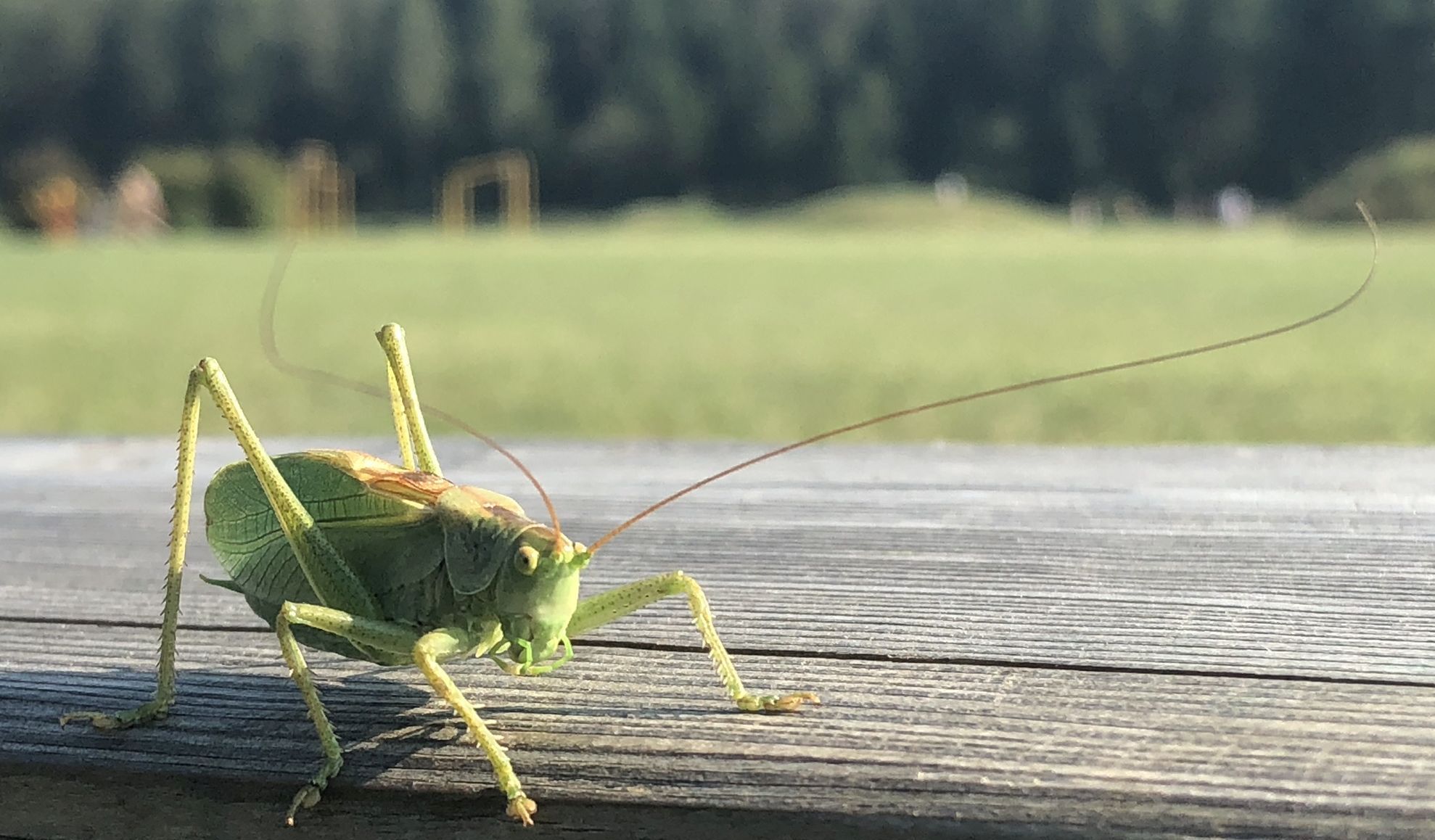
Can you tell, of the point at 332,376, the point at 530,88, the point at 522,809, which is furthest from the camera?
the point at 530,88

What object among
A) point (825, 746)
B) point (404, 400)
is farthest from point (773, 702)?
point (404, 400)

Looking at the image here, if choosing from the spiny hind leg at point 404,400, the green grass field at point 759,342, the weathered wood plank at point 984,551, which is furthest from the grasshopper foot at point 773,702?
the green grass field at point 759,342

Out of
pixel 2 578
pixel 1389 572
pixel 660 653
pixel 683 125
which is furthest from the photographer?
pixel 683 125

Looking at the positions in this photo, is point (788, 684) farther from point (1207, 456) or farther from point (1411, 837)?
point (1207, 456)

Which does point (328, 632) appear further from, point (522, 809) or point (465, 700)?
point (522, 809)

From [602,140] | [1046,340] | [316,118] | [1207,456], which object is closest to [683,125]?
[602,140]

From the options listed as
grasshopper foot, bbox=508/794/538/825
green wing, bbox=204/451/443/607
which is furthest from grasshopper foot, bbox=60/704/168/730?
grasshopper foot, bbox=508/794/538/825

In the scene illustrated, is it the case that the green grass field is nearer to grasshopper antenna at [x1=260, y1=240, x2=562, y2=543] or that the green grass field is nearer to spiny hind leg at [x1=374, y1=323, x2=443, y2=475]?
grasshopper antenna at [x1=260, y1=240, x2=562, y2=543]
